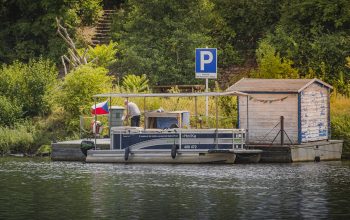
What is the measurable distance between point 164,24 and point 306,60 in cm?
740

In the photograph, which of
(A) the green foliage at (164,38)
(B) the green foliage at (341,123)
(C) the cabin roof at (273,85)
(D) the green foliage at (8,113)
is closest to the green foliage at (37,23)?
(A) the green foliage at (164,38)

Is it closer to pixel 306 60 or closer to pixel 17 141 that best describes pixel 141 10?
pixel 306 60

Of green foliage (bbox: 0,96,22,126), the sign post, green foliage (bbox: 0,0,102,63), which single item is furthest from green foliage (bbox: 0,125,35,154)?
green foliage (bbox: 0,0,102,63)

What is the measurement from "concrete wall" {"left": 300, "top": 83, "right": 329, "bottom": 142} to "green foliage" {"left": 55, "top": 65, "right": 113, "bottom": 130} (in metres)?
10.4

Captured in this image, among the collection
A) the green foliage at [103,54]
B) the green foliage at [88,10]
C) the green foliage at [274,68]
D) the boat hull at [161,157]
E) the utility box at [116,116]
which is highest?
the green foliage at [88,10]

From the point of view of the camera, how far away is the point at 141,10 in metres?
62.9

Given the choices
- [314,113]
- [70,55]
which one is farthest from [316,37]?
[70,55]

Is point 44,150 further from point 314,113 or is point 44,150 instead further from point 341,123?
point 341,123

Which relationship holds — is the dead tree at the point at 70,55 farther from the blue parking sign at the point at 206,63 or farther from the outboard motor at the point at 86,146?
the outboard motor at the point at 86,146

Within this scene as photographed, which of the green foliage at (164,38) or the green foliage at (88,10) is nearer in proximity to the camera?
the green foliage at (164,38)

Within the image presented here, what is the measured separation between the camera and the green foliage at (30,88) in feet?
184

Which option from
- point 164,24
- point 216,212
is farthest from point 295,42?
point 216,212

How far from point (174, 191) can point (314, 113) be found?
13576 mm

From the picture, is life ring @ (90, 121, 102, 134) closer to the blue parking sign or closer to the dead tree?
the blue parking sign
